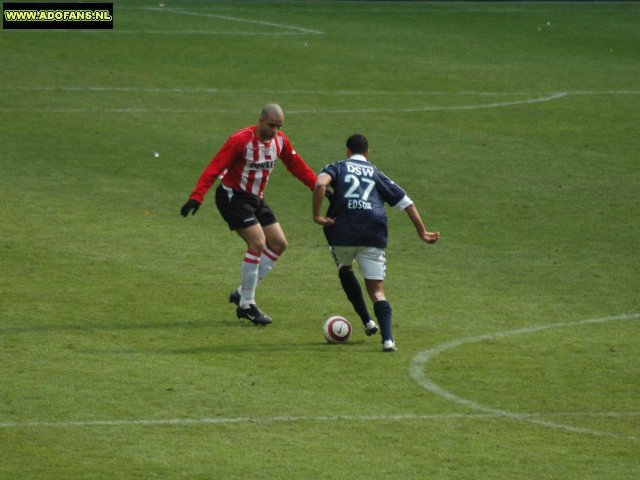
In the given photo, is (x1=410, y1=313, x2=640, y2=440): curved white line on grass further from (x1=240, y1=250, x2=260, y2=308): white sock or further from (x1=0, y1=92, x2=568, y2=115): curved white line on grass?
(x1=0, y1=92, x2=568, y2=115): curved white line on grass

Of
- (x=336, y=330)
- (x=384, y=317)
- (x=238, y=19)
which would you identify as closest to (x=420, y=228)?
(x=384, y=317)

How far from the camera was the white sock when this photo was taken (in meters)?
14.7

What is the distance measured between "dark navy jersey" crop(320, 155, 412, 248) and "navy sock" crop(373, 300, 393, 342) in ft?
1.90

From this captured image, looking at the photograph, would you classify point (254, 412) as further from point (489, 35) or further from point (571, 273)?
point (489, 35)

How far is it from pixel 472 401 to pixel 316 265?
6018mm

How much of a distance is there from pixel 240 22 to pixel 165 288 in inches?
920

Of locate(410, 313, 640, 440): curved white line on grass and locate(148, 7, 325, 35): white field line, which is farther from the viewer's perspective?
locate(148, 7, 325, 35): white field line

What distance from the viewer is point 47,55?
32.0 meters

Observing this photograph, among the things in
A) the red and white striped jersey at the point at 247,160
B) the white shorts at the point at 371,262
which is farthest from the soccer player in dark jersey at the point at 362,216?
the red and white striped jersey at the point at 247,160

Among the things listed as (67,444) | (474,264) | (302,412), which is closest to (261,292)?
(474,264)

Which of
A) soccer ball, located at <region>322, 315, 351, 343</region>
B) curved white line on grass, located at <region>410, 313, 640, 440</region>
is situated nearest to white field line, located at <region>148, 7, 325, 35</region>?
curved white line on grass, located at <region>410, 313, 640, 440</region>

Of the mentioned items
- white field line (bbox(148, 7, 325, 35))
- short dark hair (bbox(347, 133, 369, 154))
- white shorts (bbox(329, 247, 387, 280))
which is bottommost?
white field line (bbox(148, 7, 325, 35))

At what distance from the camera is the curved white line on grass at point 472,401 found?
11016 mm

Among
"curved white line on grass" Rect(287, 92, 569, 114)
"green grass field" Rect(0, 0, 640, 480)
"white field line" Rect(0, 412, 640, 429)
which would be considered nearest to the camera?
"green grass field" Rect(0, 0, 640, 480)
